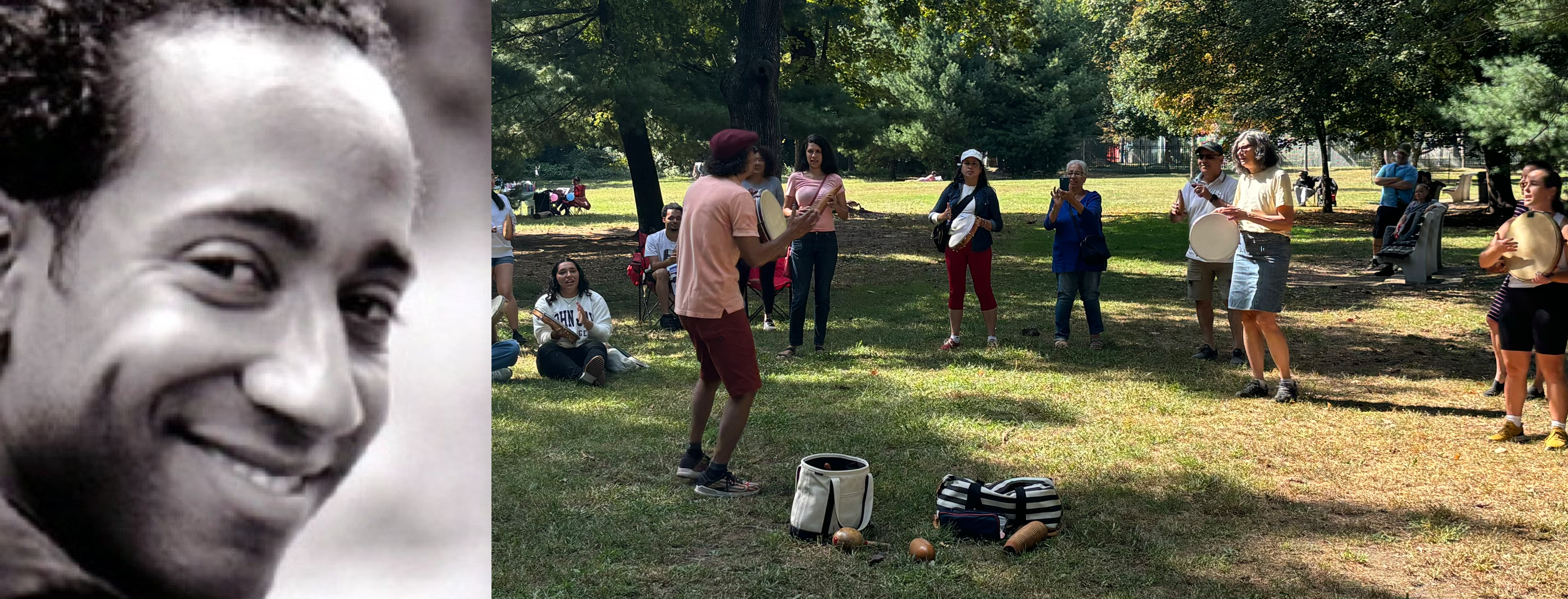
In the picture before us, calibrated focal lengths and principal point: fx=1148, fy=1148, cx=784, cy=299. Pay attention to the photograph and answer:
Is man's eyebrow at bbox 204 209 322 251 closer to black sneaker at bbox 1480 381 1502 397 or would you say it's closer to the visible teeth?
the visible teeth

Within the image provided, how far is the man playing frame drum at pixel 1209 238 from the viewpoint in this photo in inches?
305

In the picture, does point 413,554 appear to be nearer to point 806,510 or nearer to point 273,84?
point 273,84

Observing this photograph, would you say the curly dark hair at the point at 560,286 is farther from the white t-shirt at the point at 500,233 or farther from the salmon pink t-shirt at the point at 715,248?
the salmon pink t-shirt at the point at 715,248

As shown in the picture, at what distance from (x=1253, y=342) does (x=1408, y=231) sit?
8468 mm

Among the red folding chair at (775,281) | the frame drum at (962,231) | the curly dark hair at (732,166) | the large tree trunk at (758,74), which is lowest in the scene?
the red folding chair at (775,281)

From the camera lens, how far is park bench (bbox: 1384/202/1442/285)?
45.4ft

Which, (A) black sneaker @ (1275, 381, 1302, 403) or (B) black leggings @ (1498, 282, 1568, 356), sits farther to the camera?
(A) black sneaker @ (1275, 381, 1302, 403)

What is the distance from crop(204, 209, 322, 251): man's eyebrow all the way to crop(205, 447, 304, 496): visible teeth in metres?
0.47

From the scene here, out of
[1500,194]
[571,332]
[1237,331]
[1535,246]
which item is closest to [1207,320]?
[1237,331]

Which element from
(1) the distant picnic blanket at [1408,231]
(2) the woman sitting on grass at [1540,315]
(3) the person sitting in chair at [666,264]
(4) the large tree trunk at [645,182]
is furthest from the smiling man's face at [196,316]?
(4) the large tree trunk at [645,182]

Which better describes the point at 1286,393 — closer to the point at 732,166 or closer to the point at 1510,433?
the point at 1510,433

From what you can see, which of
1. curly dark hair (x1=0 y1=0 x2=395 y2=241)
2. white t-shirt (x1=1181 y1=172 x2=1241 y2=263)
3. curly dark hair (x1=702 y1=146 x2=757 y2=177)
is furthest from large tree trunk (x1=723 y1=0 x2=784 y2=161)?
curly dark hair (x1=0 y1=0 x2=395 y2=241)

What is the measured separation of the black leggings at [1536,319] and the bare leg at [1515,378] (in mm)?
33

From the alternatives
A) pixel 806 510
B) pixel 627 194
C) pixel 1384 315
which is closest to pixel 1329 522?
pixel 806 510
